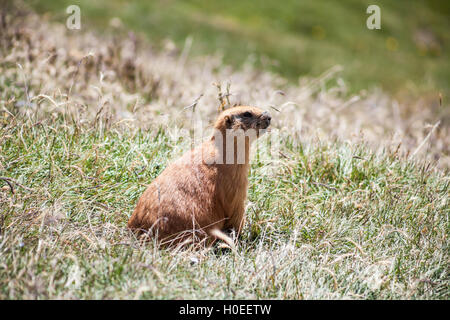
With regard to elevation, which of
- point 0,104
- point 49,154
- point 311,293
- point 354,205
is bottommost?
point 311,293

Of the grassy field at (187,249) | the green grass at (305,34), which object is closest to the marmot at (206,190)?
the grassy field at (187,249)

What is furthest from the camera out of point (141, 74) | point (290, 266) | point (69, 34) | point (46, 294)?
point (69, 34)

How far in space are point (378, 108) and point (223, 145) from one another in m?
6.45

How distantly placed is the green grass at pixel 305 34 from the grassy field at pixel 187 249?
7.01 m

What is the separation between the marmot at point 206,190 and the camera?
3.22 meters

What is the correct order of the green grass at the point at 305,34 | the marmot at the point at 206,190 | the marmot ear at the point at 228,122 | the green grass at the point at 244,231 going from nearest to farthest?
the green grass at the point at 244,231, the marmot at the point at 206,190, the marmot ear at the point at 228,122, the green grass at the point at 305,34

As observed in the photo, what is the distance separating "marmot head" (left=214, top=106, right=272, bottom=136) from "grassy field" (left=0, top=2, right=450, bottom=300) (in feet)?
1.39

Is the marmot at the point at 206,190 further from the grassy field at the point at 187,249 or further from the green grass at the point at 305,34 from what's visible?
the green grass at the point at 305,34

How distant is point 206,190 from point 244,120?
0.67 meters

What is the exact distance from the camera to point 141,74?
20.9 ft

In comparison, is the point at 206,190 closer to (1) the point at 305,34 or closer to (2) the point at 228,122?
(2) the point at 228,122

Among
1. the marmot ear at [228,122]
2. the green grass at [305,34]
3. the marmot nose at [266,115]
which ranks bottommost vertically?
the marmot ear at [228,122]

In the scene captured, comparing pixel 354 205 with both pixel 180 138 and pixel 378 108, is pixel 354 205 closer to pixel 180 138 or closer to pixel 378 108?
pixel 180 138

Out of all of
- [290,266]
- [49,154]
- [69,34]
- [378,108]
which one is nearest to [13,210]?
[49,154]
